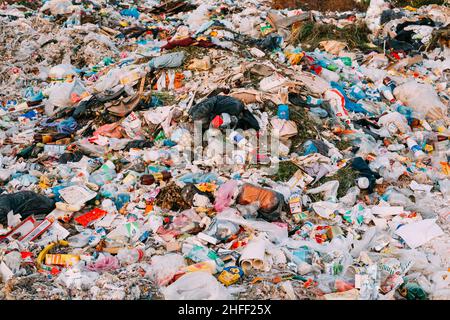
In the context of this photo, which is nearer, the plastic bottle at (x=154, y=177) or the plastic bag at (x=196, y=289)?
the plastic bag at (x=196, y=289)

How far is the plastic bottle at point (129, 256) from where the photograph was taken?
3670 millimetres

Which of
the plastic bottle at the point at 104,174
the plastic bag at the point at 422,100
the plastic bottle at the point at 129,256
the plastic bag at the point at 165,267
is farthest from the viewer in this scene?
the plastic bag at the point at 422,100

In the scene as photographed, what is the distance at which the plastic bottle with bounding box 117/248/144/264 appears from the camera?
3670 millimetres

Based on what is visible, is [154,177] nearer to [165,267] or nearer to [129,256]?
[129,256]

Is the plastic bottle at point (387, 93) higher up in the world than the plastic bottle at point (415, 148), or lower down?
lower down

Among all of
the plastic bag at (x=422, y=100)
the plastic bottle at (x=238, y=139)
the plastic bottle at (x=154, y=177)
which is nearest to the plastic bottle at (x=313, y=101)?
the plastic bottle at (x=238, y=139)

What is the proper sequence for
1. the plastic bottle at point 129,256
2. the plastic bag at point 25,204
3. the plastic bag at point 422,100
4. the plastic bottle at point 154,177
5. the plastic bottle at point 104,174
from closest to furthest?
the plastic bottle at point 129,256, the plastic bag at point 25,204, the plastic bottle at point 154,177, the plastic bottle at point 104,174, the plastic bag at point 422,100

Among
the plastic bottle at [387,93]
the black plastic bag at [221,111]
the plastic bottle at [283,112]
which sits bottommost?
the plastic bottle at [387,93]

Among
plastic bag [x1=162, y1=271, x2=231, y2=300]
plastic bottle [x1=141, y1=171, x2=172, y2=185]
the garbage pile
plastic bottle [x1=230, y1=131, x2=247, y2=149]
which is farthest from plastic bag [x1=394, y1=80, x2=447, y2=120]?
plastic bag [x1=162, y1=271, x2=231, y2=300]

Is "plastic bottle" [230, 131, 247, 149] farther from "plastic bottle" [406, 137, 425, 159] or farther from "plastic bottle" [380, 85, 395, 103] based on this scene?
"plastic bottle" [380, 85, 395, 103]

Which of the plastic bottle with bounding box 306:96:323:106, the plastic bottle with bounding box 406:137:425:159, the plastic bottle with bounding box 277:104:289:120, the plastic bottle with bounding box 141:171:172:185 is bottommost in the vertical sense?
the plastic bottle with bounding box 406:137:425:159

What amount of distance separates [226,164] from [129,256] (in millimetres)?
1666

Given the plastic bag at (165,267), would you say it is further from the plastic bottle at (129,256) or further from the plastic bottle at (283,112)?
the plastic bottle at (283,112)

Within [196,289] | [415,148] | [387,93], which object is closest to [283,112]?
[415,148]
